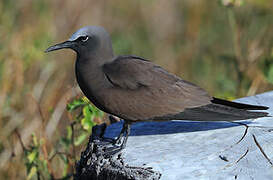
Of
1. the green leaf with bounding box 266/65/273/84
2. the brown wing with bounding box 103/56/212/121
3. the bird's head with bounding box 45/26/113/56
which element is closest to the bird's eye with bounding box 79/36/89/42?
the bird's head with bounding box 45/26/113/56

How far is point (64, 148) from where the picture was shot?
3826 millimetres

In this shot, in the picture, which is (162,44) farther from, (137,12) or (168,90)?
(168,90)

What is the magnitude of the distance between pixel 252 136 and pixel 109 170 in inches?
31.8

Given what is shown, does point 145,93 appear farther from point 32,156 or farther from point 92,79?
point 32,156

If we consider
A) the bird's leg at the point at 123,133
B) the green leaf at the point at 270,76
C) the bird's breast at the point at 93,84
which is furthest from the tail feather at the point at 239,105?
the green leaf at the point at 270,76

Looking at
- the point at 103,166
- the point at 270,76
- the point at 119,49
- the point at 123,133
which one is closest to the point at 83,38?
the point at 123,133

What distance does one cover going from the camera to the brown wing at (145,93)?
2941mm

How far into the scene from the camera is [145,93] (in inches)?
117

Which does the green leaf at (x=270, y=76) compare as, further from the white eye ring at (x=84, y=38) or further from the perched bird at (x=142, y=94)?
the white eye ring at (x=84, y=38)

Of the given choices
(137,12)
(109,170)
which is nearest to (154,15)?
(137,12)

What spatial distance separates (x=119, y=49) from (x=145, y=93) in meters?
2.89

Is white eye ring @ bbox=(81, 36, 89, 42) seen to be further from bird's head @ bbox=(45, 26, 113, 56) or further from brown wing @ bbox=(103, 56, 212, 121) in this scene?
brown wing @ bbox=(103, 56, 212, 121)

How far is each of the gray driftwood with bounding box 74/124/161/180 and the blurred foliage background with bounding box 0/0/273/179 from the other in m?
0.58

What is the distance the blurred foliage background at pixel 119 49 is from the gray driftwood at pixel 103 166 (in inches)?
23.0
